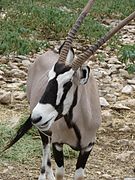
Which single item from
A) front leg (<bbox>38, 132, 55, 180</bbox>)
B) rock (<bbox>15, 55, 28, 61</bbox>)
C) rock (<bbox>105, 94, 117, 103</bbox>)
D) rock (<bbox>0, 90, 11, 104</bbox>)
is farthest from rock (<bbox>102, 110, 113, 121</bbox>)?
rock (<bbox>15, 55, 28, 61</bbox>)

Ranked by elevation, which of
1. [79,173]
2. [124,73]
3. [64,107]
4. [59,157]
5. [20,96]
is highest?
[64,107]

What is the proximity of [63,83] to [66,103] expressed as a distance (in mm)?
203

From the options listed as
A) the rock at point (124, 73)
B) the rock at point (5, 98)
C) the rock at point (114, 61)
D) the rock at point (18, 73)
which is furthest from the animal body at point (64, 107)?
the rock at point (114, 61)

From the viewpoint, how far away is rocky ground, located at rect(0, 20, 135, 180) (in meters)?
5.64

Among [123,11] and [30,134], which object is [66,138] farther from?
[123,11]

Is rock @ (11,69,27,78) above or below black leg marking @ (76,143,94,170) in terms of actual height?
below

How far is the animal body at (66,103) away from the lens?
13.8 ft

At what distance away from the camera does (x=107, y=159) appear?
19.5 ft

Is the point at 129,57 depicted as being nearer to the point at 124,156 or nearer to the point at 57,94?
the point at 124,156

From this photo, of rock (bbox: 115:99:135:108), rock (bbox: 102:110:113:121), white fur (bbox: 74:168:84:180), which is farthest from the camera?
rock (bbox: 115:99:135:108)

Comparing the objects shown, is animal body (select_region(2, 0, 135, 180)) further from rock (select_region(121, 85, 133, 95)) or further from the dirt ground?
rock (select_region(121, 85, 133, 95))

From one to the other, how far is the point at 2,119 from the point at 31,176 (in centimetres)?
140

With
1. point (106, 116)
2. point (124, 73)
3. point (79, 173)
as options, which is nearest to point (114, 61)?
point (124, 73)

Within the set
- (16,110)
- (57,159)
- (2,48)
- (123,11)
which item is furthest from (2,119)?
(123,11)
